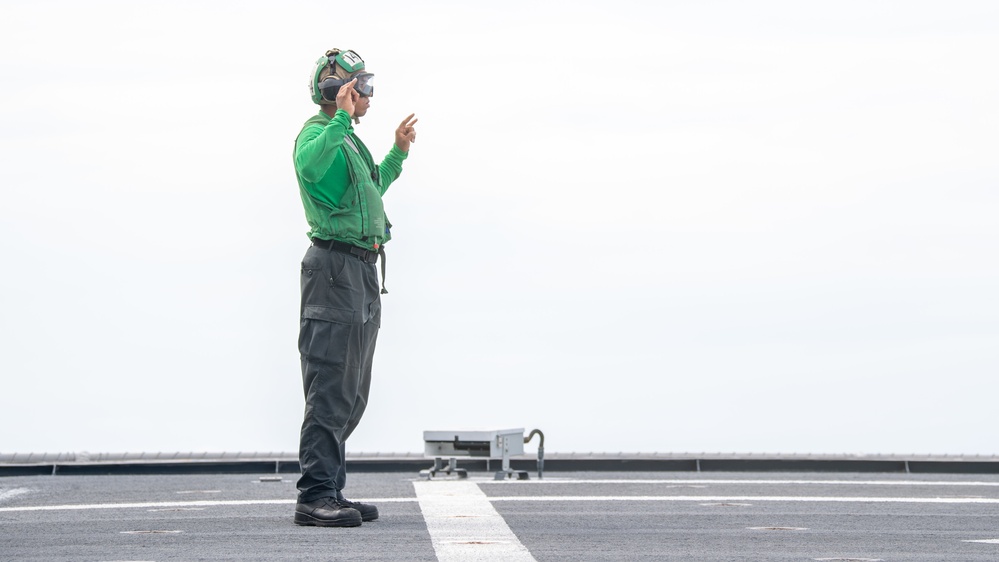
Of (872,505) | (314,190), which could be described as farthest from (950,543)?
(314,190)

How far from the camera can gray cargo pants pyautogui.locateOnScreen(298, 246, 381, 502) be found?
5.68 meters

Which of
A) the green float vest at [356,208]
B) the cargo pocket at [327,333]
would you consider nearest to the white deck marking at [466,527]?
the cargo pocket at [327,333]

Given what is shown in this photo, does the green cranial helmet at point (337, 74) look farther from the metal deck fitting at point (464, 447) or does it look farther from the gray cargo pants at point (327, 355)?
the metal deck fitting at point (464, 447)

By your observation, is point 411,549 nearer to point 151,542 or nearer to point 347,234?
point 151,542

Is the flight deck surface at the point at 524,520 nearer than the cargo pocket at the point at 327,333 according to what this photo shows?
Yes

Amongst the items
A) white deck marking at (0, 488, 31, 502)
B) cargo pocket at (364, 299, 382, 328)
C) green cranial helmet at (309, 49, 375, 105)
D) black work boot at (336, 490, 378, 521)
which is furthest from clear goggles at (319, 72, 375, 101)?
white deck marking at (0, 488, 31, 502)

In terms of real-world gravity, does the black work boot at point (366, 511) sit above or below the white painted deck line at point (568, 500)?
below

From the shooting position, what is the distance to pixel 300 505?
5621 millimetres

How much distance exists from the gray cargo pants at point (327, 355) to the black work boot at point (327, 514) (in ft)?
0.13

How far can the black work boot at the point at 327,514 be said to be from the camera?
5.46 metres

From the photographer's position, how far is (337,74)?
19.2ft

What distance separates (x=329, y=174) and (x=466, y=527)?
160 centimetres

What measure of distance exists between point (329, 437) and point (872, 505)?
2756mm

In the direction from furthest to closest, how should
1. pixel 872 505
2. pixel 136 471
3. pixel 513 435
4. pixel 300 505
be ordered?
pixel 136 471 < pixel 513 435 < pixel 872 505 < pixel 300 505
